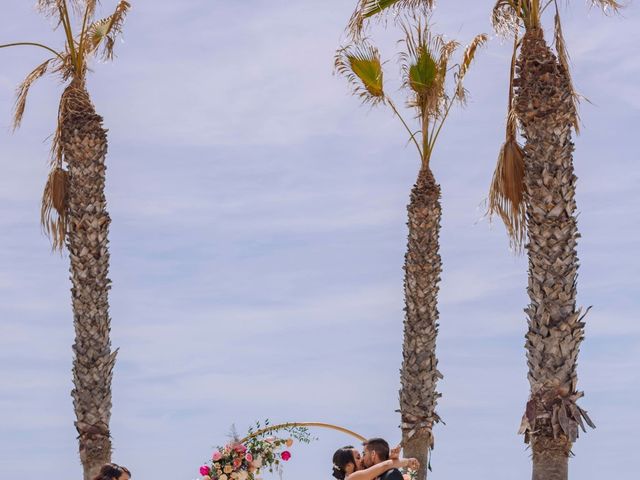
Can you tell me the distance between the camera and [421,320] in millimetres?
24234

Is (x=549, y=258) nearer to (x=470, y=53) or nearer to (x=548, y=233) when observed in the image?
(x=548, y=233)

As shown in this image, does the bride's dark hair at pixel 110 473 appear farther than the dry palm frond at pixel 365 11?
No

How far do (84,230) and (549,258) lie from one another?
985 cm

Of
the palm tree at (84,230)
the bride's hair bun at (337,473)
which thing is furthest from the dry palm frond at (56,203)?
the bride's hair bun at (337,473)

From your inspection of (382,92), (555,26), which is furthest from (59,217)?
(555,26)

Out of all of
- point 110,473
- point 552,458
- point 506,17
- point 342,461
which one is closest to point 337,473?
point 342,461

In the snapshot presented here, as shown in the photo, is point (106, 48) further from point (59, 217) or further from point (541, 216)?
point (541, 216)

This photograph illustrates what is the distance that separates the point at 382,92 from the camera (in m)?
25.1

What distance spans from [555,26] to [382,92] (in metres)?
6.41

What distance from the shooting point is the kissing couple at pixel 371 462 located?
11.5m

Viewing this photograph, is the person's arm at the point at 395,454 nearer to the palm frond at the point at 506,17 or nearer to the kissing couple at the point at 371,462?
the kissing couple at the point at 371,462

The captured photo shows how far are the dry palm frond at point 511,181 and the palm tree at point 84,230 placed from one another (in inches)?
317

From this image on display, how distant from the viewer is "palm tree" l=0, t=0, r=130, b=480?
22.8 meters

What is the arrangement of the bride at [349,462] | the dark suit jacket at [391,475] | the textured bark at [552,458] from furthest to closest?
1. the textured bark at [552,458]
2. the bride at [349,462]
3. the dark suit jacket at [391,475]
